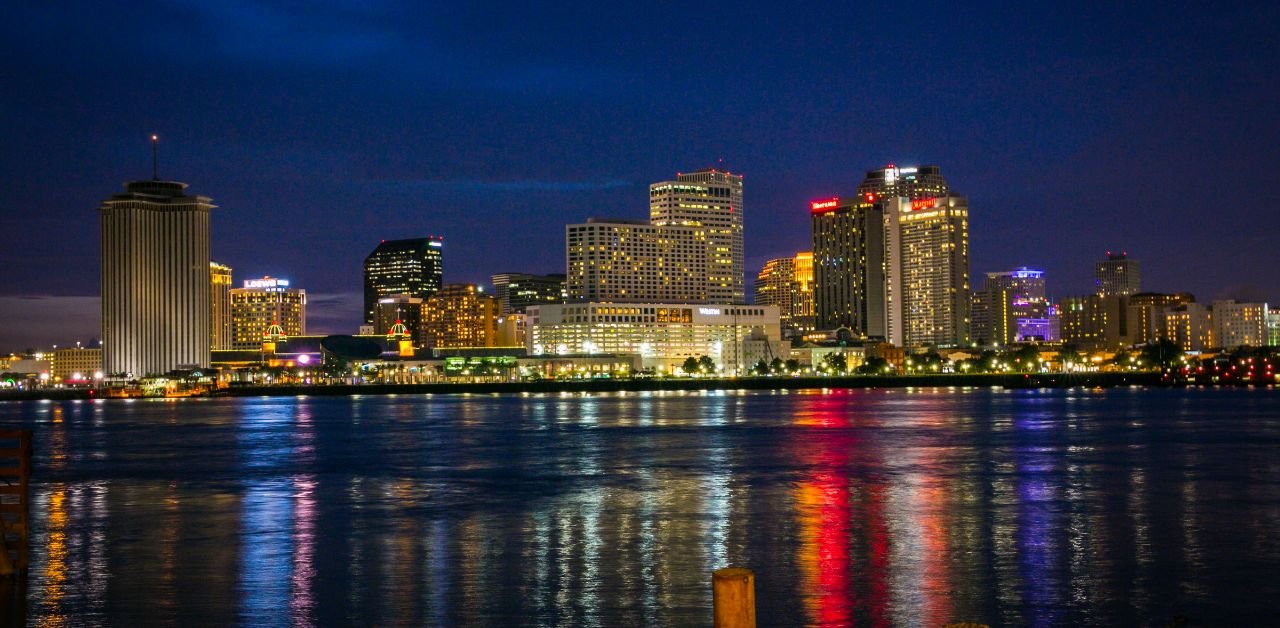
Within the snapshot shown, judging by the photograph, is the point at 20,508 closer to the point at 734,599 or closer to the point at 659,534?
the point at 659,534

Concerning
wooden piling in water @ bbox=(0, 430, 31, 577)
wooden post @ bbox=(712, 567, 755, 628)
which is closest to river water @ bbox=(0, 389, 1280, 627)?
wooden piling in water @ bbox=(0, 430, 31, 577)

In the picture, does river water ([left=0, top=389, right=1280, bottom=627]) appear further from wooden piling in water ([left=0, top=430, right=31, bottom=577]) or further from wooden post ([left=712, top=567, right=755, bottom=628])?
wooden post ([left=712, top=567, right=755, bottom=628])

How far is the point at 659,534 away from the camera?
31516 mm

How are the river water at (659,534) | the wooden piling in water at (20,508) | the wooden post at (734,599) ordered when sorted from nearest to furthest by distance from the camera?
1. the wooden post at (734,599)
2. the river water at (659,534)
3. the wooden piling in water at (20,508)

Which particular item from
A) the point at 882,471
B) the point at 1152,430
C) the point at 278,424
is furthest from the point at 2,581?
the point at 278,424

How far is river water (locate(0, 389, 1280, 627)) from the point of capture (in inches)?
886

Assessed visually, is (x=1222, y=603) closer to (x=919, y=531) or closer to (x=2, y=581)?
(x=919, y=531)

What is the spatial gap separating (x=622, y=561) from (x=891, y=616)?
759 cm

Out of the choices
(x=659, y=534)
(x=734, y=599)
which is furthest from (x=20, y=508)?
(x=734, y=599)

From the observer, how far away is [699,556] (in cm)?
2789

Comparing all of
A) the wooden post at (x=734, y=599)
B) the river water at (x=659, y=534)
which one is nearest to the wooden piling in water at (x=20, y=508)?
the river water at (x=659, y=534)

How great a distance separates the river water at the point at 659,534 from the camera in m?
22.5

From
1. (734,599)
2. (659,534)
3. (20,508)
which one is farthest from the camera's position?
(659,534)

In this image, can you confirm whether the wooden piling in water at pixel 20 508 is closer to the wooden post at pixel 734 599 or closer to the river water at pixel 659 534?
the river water at pixel 659 534
